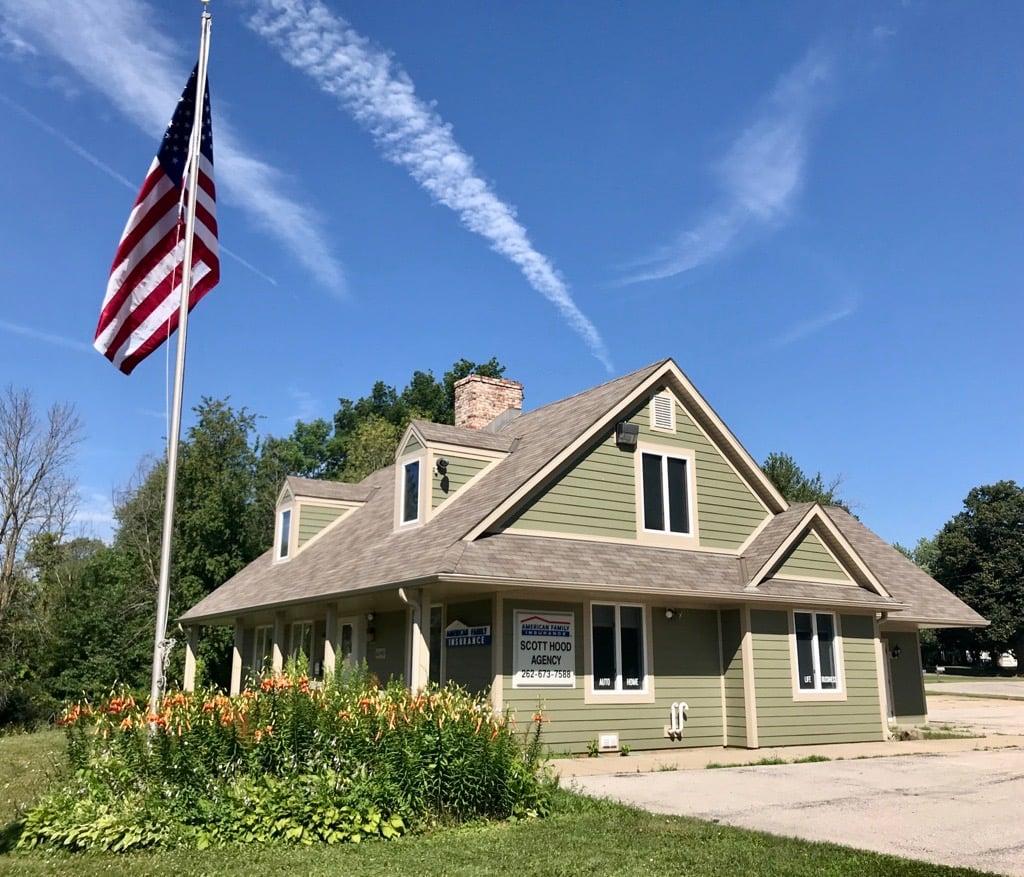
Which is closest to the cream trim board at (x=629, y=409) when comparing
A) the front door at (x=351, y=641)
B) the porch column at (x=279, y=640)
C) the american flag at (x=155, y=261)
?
the front door at (x=351, y=641)

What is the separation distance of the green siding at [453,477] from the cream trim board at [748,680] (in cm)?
552

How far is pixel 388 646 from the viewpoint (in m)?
17.4

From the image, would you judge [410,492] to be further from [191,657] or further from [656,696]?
[191,657]

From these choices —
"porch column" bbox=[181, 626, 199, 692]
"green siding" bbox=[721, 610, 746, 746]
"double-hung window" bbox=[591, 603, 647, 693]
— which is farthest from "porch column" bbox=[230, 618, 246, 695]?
"green siding" bbox=[721, 610, 746, 746]

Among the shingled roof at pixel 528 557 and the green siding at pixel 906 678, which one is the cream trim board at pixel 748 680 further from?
the green siding at pixel 906 678

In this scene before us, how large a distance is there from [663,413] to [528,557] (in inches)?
184

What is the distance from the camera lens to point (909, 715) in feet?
68.2

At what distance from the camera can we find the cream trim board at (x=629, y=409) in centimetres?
1427

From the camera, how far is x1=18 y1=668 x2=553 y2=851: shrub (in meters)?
7.67

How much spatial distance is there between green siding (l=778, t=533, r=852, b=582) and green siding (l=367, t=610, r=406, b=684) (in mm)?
7203

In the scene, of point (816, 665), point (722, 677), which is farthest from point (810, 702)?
point (722, 677)

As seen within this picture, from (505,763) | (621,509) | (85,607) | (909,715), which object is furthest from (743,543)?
(85,607)

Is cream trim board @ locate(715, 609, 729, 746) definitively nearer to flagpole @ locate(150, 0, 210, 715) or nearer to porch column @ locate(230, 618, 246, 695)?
flagpole @ locate(150, 0, 210, 715)

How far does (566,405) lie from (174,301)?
413 inches
